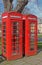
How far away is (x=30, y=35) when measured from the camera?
1181 centimetres

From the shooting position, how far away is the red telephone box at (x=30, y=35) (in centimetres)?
1159

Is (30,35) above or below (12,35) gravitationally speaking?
below

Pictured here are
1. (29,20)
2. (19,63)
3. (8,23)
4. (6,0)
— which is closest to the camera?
(19,63)

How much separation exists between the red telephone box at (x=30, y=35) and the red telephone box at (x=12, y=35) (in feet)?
2.20

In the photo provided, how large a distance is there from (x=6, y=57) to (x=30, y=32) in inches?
A: 78.4

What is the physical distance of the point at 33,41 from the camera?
1210 centimetres

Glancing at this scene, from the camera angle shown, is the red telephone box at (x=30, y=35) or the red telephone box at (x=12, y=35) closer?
the red telephone box at (x=12, y=35)

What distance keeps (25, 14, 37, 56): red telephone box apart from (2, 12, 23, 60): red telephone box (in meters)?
0.67

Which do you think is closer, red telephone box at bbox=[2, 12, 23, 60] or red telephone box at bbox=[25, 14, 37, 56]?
red telephone box at bbox=[2, 12, 23, 60]

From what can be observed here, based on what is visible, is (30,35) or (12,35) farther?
(30,35)

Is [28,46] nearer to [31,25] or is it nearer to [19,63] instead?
[31,25]

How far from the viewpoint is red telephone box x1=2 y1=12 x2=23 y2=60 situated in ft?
34.1

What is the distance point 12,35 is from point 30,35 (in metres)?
1.51

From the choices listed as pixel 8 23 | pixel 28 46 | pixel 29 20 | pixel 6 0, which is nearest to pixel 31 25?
pixel 29 20
